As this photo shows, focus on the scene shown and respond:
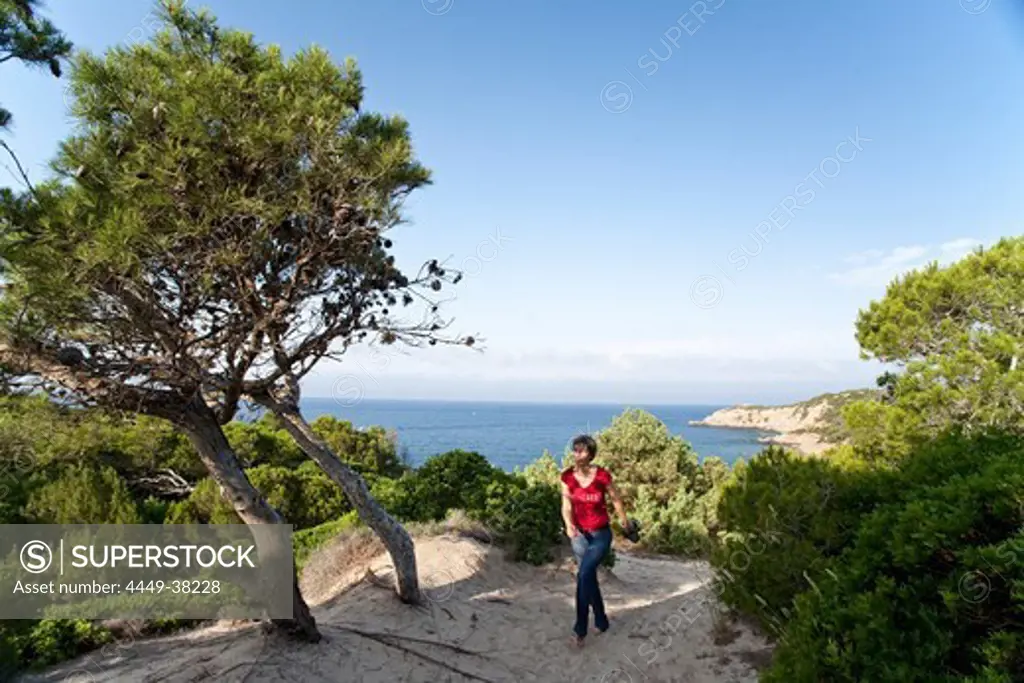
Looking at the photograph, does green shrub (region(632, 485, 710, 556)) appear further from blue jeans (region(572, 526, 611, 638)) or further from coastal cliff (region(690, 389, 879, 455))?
Answer: coastal cliff (region(690, 389, 879, 455))

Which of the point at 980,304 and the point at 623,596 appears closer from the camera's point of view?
the point at 623,596

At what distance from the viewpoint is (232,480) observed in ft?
17.8

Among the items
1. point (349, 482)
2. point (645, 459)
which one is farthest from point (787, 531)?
point (645, 459)

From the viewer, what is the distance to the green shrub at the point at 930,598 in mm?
2408

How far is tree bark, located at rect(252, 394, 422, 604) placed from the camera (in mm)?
6203

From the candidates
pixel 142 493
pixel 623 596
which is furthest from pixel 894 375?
pixel 142 493

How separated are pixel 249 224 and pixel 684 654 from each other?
5.62 meters

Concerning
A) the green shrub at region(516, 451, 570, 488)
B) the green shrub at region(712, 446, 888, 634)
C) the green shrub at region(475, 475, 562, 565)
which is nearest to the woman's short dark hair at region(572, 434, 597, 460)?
the green shrub at region(712, 446, 888, 634)

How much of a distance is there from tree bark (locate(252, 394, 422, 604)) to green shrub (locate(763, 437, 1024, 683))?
175 inches

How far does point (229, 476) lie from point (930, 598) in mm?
5425

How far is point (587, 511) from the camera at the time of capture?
19.0 ft

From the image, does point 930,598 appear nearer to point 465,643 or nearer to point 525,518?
point 465,643

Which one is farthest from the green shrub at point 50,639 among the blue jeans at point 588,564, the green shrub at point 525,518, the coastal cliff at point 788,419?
the coastal cliff at point 788,419

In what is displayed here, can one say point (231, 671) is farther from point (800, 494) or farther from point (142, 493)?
point (142, 493)
